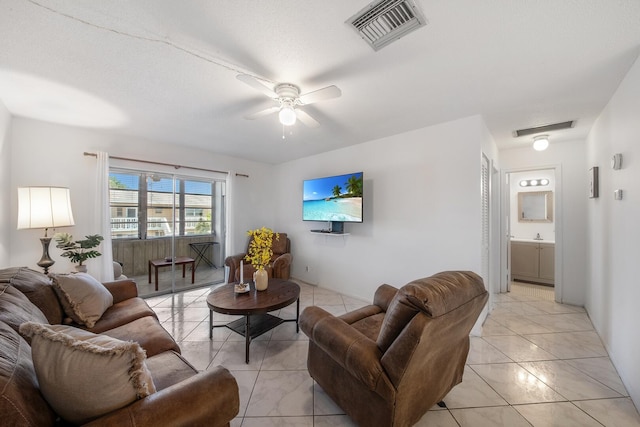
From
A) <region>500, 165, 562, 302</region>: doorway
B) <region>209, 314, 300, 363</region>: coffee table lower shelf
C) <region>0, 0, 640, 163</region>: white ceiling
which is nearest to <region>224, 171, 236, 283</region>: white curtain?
<region>0, 0, 640, 163</region>: white ceiling

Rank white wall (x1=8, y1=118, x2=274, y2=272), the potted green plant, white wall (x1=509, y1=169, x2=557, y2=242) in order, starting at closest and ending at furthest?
1. the potted green plant
2. white wall (x1=8, y1=118, x2=274, y2=272)
3. white wall (x1=509, y1=169, x2=557, y2=242)

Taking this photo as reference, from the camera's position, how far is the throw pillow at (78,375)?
86 centimetres

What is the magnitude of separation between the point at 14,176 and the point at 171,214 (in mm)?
1752

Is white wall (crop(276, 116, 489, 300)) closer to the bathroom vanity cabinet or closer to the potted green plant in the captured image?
the bathroom vanity cabinet

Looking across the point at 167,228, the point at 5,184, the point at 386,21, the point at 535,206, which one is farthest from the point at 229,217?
the point at 535,206

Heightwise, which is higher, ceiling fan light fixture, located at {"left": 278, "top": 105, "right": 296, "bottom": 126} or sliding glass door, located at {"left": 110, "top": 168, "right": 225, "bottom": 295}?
ceiling fan light fixture, located at {"left": 278, "top": 105, "right": 296, "bottom": 126}

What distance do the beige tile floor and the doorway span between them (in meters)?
1.36

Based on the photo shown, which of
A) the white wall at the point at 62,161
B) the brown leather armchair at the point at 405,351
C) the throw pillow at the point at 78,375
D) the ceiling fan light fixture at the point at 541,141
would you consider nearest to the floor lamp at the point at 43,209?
the white wall at the point at 62,161

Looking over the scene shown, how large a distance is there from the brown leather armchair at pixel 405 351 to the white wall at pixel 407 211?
1461 millimetres

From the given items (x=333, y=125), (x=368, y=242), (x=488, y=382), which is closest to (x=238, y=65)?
(x=333, y=125)

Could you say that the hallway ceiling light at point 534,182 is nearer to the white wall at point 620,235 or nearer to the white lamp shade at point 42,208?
the white wall at point 620,235

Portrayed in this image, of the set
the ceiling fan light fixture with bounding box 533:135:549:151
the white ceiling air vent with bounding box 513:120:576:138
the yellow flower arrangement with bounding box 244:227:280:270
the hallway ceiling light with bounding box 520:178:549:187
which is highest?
the white ceiling air vent with bounding box 513:120:576:138

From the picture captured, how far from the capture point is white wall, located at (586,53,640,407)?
1721 mm

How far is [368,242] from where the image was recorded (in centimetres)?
366
